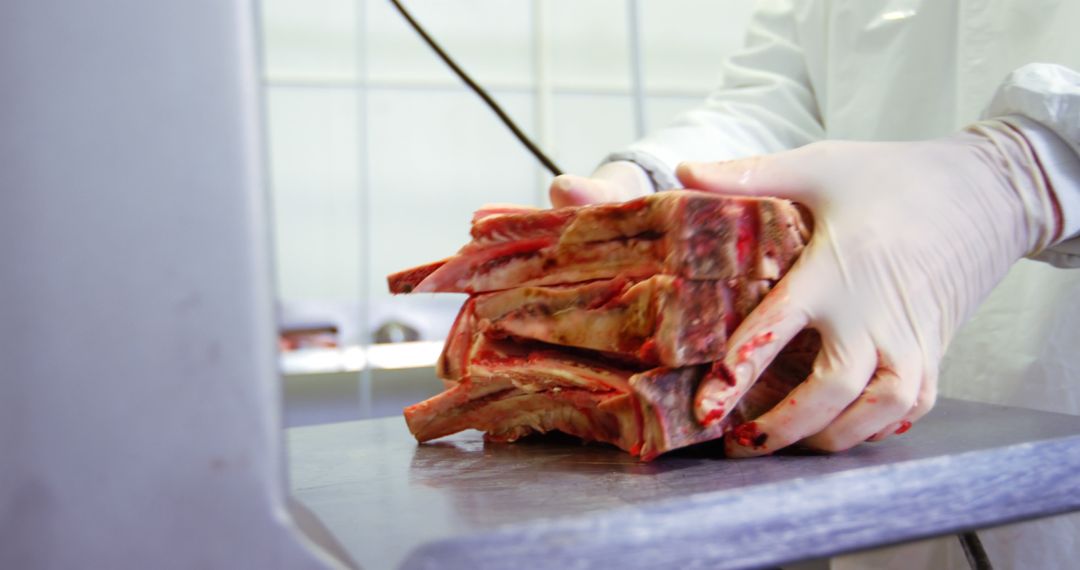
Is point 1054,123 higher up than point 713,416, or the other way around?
point 1054,123

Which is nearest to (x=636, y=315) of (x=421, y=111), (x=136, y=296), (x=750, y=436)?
(x=750, y=436)

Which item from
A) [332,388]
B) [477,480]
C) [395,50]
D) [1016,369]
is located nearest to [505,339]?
[477,480]

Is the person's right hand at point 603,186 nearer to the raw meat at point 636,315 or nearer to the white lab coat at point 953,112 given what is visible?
the white lab coat at point 953,112

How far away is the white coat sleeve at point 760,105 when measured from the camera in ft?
5.51

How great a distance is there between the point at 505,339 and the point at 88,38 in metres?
0.65

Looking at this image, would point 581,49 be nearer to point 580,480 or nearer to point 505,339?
point 505,339

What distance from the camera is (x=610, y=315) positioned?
34.2 inches

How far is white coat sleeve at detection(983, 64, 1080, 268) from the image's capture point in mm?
996

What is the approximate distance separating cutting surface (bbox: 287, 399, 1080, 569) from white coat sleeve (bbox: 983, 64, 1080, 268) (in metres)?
0.25

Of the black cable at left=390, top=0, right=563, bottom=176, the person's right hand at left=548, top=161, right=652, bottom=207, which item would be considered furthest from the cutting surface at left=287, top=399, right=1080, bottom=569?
the black cable at left=390, top=0, right=563, bottom=176

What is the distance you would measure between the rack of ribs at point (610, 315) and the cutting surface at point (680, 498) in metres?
0.05

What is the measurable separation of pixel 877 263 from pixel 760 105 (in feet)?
3.26

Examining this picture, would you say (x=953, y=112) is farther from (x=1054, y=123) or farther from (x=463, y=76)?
(x=463, y=76)

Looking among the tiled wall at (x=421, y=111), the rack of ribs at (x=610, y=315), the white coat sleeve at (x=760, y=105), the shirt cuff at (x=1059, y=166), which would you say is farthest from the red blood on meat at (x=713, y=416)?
the tiled wall at (x=421, y=111)
